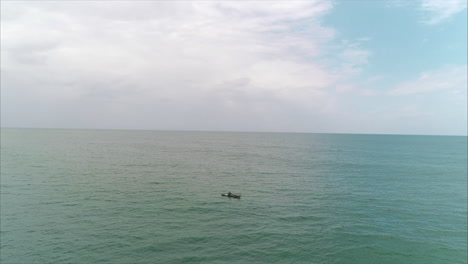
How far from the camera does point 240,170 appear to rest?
85.2 meters

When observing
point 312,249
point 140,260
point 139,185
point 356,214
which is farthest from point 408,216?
point 139,185

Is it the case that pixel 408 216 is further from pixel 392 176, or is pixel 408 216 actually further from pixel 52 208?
pixel 52 208

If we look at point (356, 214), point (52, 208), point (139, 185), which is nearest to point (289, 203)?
point (356, 214)

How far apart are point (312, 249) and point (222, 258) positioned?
38.6 ft

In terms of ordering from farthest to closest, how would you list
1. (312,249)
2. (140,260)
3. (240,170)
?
(240,170), (312,249), (140,260)

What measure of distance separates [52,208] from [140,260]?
84.3 feet

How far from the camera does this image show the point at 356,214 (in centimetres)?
4400

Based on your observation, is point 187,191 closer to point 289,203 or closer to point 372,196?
point 289,203

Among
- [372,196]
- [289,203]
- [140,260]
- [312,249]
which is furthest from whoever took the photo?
[372,196]

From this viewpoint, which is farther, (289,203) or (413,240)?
(289,203)

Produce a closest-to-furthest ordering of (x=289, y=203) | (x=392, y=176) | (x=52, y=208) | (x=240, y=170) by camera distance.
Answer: (x=52, y=208), (x=289, y=203), (x=392, y=176), (x=240, y=170)

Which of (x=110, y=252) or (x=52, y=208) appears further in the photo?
(x=52, y=208)

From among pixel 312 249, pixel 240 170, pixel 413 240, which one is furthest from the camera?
pixel 240 170

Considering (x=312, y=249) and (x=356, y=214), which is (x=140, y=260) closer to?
(x=312, y=249)
